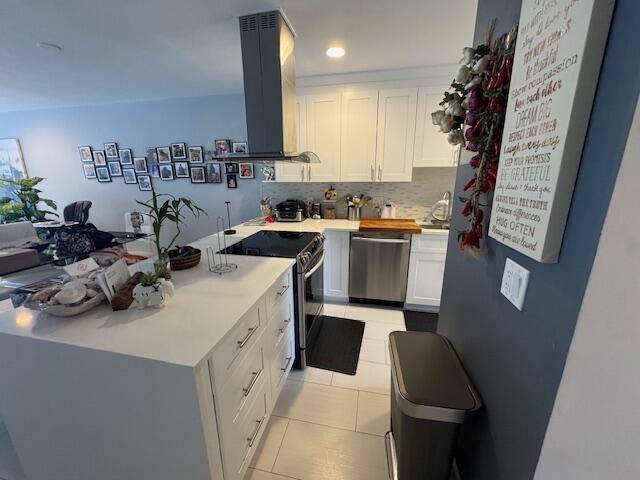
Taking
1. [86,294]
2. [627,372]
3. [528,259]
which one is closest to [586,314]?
[627,372]

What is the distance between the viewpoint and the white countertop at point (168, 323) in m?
0.88

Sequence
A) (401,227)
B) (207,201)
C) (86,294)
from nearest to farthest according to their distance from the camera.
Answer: (86,294) < (401,227) < (207,201)

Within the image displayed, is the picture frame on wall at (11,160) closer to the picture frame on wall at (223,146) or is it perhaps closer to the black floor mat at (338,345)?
the picture frame on wall at (223,146)

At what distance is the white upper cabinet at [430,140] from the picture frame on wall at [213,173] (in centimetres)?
266

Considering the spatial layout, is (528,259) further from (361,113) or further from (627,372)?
(361,113)

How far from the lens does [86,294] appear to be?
3.56 ft

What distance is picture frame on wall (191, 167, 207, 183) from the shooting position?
383cm

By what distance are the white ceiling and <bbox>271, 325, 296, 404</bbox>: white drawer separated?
83.6 inches

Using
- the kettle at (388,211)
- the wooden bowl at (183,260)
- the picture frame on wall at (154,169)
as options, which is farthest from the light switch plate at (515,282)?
the picture frame on wall at (154,169)

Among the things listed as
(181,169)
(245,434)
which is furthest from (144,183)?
(245,434)

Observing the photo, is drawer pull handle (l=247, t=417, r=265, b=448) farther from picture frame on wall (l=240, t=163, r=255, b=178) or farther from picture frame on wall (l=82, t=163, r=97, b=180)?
picture frame on wall (l=82, t=163, r=97, b=180)

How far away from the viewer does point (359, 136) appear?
285 centimetres

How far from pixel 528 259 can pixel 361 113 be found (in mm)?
2488

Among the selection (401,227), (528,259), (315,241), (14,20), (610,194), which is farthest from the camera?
(401,227)
